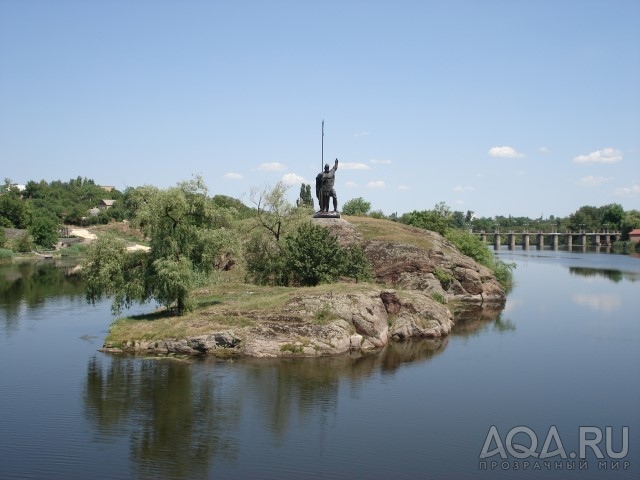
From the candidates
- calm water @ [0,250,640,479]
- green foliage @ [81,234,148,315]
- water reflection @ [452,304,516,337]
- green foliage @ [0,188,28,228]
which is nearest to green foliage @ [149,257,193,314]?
green foliage @ [81,234,148,315]

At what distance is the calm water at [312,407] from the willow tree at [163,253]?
5.10 m

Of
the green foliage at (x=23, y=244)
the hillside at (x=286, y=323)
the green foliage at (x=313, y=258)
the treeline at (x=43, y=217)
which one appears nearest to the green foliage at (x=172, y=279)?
the hillside at (x=286, y=323)

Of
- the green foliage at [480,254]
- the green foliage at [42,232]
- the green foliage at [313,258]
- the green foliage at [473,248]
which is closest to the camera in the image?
the green foliage at [313,258]

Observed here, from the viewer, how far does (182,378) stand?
36500 mm

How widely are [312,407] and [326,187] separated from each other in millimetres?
39158

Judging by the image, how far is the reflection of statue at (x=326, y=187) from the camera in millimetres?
67875

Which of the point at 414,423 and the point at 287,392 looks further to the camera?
the point at 287,392

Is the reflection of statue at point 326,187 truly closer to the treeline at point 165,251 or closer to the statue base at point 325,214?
the statue base at point 325,214

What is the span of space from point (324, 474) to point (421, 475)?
151 inches

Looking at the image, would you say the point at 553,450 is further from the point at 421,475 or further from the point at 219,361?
the point at 219,361

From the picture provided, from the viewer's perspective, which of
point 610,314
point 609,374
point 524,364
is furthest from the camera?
point 610,314

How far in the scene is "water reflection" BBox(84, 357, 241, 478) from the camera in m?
25.7

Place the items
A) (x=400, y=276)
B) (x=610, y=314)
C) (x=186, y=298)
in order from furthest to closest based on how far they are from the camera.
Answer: (x=400, y=276) → (x=610, y=314) → (x=186, y=298)

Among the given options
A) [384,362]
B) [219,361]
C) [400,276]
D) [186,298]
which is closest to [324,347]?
[384,362]
